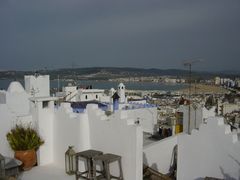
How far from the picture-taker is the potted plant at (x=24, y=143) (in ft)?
25.7

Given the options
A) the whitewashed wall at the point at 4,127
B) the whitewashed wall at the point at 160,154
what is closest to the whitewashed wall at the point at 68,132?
the whitewashed wall at the point at 4,127

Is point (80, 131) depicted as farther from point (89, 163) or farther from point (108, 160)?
point (108, 160)

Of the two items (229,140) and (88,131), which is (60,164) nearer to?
(88,131)

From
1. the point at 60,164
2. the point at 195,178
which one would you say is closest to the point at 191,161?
the point at 195,178

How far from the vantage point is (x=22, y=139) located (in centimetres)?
792

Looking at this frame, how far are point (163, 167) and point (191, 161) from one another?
7.42 feet

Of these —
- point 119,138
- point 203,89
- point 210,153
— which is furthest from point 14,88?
point 203,89

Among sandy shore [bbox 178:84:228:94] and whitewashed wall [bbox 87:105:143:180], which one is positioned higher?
sandy shore [bbox 178:84:228:94]

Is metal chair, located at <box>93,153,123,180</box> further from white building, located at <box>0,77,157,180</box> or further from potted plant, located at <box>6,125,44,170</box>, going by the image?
potted plant, located at <box>6,125,44,170</box>

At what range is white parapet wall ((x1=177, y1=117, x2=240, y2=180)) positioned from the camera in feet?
19.3

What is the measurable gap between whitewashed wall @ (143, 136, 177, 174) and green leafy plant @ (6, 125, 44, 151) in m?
3.14

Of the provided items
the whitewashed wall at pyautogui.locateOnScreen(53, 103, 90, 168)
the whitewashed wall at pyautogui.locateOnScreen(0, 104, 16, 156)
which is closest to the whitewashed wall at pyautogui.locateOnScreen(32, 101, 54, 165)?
the whitewashed wall at pyautogui.locateOnScreen(53, 103, 90, 168)

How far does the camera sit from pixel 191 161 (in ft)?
22.3

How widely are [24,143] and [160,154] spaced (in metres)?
4.00
